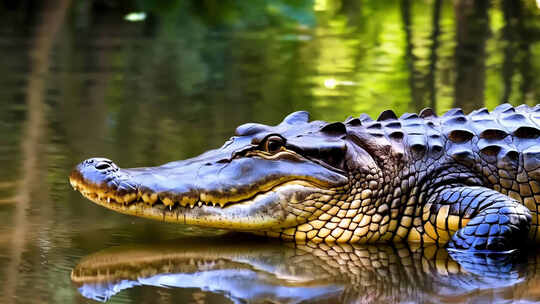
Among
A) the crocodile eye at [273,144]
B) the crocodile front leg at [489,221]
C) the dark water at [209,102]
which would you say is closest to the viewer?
the dark water at [209,102]

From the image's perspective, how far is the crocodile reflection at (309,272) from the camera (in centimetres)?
345

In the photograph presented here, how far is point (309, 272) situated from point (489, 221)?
32.5 inches

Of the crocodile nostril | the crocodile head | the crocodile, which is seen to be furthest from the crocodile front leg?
the crocodile nostril

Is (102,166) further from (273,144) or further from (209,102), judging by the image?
(209,102)

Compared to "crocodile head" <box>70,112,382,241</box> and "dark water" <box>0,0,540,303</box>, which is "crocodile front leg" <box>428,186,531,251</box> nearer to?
"dark water" <box>0,0,540,303</box>

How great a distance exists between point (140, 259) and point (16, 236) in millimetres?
682

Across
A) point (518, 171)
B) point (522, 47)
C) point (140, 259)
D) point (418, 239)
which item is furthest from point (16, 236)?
point (522, 47)

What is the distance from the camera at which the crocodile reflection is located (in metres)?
3.45

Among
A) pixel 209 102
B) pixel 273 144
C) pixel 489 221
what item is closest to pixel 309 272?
pixel 273 144

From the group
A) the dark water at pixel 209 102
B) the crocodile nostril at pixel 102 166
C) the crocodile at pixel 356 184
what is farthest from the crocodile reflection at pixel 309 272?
the crocodile nostril at pixel 102 166

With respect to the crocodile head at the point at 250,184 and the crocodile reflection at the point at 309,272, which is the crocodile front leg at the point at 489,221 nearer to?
the crocodile reflection at the point at 309,272

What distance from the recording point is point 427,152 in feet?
14.0

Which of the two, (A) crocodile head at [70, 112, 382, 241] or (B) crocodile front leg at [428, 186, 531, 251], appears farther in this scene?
(A) crocodile head at [70, 112, 382, 241]

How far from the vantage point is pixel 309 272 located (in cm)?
376
